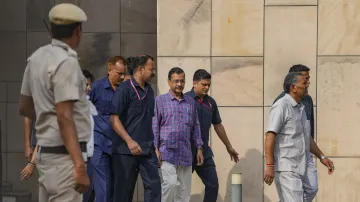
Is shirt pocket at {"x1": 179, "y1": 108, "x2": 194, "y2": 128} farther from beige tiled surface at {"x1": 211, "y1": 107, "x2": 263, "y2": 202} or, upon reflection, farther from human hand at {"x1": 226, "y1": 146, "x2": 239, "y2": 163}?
beige tiled surface at {"x1": 211, "y1": 107, "x2": 263, "y2": 202}

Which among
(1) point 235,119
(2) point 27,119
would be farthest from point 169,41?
(2) point 27,119

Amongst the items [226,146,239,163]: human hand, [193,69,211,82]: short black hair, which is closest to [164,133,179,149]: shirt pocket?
[193,69,211,82]: short black hair

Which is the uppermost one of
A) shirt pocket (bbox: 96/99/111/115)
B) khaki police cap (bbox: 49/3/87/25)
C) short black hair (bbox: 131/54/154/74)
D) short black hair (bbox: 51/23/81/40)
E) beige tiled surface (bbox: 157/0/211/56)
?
beige tiled surface (bbox: 157/0/211/56)

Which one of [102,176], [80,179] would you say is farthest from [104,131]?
[80,179]

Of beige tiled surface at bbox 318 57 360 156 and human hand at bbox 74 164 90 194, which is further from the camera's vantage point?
beige tiled surface at bbox 318 57 360 156

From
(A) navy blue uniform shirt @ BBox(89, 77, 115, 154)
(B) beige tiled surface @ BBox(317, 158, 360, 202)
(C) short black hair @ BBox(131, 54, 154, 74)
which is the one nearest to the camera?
(C) short black hair @ BBox(131, 54, 154, 74)

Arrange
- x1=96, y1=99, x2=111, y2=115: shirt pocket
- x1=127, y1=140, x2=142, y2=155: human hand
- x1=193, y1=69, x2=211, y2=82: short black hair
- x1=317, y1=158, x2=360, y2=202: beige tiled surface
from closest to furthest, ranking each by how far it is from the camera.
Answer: x1=127, y1=140, x2=142, y2=155: human hand
x1=96, y1=99, x2=111, y2=115: shirt pocket
x1=193, y1=69, x2=211, y2=82: short black hair
x1=317, y1=158, x2=360, y2=202: beige tiled surface

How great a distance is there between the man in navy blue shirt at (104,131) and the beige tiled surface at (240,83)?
6.36ft

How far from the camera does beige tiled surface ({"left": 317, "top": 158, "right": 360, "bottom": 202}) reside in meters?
11.1

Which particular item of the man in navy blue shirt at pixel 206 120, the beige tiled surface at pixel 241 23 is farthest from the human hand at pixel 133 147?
the beige tiled surface at pixel 241 23

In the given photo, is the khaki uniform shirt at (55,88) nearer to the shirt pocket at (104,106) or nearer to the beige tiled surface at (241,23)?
the shirt pocket at (104,106)

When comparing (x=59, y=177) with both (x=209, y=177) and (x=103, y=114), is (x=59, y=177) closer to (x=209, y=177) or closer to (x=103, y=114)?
(x=103, y=114)

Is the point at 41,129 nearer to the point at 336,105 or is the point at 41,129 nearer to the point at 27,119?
the point at 27,119

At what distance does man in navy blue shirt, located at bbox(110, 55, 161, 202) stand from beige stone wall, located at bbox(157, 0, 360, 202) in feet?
8.14
